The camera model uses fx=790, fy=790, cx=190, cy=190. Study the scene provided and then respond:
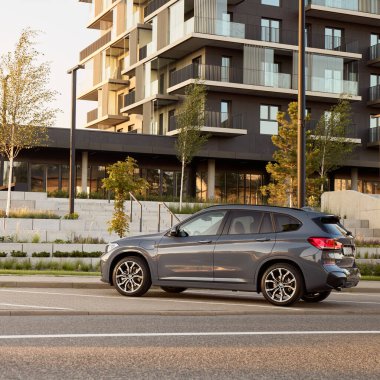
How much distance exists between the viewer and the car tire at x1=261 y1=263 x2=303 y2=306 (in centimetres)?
1256

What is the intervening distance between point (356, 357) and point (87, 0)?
67668 mm

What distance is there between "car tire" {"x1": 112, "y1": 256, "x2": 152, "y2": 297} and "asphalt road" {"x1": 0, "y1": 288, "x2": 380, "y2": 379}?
0.24 metres

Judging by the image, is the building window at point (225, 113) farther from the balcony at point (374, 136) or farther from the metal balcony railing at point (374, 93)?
the metal balcony railing at point (374, 93)

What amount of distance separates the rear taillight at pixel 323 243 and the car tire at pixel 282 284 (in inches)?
20.1

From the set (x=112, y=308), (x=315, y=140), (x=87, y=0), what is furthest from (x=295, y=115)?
(x=87, y=0)

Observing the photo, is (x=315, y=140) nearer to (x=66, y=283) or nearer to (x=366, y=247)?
(x=366, y=247)

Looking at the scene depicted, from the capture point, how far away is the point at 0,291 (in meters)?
14.5

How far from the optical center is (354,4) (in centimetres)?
5138

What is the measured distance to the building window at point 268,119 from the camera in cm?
5006

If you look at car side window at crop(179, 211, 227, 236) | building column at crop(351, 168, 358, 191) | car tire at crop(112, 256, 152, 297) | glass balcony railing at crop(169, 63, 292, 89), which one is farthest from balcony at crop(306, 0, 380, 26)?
car tire at crop(112, 256, 152, 297)

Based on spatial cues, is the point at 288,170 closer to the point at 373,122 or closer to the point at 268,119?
the point at 268,119

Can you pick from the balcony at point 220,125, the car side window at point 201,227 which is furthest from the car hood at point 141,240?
the balcony at point 220,125

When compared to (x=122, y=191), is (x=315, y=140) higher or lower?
higher

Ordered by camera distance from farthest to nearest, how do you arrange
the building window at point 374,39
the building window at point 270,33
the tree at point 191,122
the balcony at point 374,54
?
the building window at point 374,39, the balcony at point 374,54, the building window at point 270,33, the tree at point 191,122
